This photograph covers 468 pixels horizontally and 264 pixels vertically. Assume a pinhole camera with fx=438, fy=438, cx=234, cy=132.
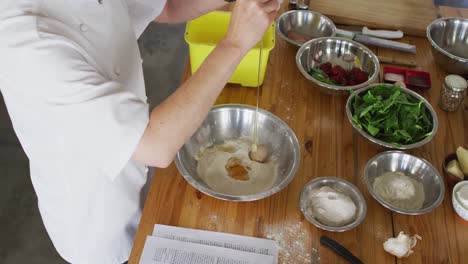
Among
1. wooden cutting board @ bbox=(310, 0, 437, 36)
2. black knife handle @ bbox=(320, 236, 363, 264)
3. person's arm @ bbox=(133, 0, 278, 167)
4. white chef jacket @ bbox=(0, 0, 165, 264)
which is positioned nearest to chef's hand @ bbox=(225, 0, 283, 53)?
person's arm @ bbox=(133, 0, 278, 167)

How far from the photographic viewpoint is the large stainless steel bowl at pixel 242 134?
3.86ft

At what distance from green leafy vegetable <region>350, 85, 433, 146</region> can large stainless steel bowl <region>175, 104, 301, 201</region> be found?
0.20 m

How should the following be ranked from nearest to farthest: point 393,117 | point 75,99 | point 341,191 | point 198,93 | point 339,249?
point 75,99, point 198,93, point 339,249, point 341,191, point 393,117

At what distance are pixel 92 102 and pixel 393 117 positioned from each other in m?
0.85

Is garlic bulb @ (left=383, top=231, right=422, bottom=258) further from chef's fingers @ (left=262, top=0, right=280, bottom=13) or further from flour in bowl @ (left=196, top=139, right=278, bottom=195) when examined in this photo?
chef's fingers @ (left=262, top=0, right=280, bottom=13)

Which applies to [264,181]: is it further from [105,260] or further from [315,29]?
[315,29]

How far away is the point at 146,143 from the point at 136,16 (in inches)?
19.0

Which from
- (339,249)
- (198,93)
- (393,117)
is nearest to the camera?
(198,93)

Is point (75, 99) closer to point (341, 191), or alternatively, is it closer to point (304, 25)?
point (341, 191)

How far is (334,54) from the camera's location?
151cm

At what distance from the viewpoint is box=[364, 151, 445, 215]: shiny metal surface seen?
1118 millimetres

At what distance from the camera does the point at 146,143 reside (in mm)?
853

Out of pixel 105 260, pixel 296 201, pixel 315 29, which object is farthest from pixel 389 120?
pixel 105 260

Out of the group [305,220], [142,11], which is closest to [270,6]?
[142,11]
